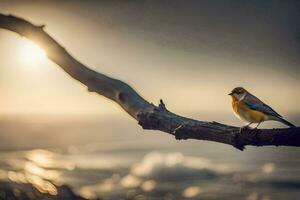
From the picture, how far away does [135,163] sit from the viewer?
200 cm

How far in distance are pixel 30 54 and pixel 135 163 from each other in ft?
1.71

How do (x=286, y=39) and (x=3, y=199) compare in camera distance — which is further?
(x=3, y=199)

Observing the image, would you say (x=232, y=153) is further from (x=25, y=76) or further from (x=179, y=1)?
(x=25, y=76)

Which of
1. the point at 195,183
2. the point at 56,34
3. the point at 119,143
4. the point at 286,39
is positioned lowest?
the point at 195,183

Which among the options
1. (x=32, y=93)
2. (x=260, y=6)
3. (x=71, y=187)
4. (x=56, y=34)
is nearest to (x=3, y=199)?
(x=71, y=187)

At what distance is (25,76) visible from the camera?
2.04m

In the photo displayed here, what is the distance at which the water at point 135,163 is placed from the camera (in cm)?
195

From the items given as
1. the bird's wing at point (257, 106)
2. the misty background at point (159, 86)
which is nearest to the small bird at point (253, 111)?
the bird's wing at point (257, 106)

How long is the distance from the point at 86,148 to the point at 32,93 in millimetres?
268

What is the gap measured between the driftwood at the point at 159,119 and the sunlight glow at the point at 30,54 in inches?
10.1

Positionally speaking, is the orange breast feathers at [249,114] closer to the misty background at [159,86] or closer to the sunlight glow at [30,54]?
the misty background at [159,86]

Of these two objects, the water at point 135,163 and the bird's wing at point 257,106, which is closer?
the bird's wing at point 257,106

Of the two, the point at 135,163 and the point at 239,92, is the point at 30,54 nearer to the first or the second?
the point at 135,163

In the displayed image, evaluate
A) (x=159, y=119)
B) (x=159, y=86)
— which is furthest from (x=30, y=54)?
(x=159, y=119)
